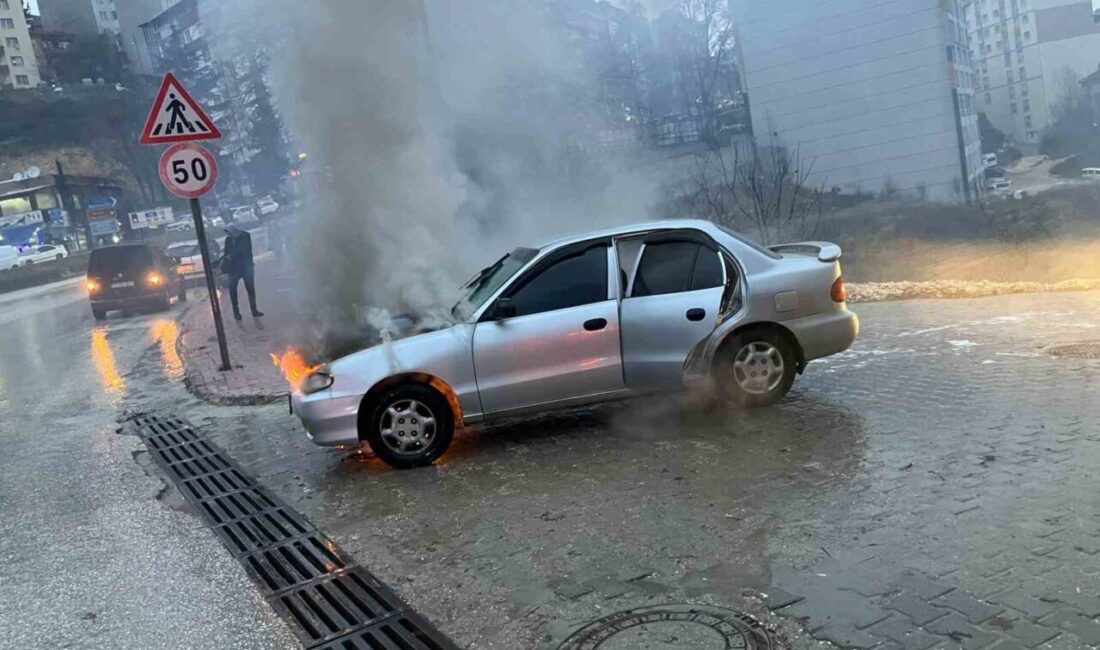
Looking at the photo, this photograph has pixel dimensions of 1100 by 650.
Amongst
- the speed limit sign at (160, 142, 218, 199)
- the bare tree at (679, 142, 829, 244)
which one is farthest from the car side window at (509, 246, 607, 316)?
the bare tree at (679, 142, 829, 244)

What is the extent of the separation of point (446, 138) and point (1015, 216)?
1290cm

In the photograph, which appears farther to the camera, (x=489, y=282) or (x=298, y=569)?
(x=489, y=282)

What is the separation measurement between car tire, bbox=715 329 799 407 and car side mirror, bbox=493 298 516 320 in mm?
1430

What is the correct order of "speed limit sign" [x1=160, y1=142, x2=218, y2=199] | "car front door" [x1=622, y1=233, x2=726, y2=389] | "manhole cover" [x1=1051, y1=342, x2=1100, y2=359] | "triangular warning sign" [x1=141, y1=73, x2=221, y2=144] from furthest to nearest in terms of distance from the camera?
"speed limit sign" [x1=160, y1=142, x2=218, y2=199] < "triangular warning sign" [x1=141, y1=73, x2=221, y2=144] < "manhole cover" [x1=1051, y1=342, x2=1100, y2=359] < "car front door" [x1=622, y1=233, x2=726, y2=389]

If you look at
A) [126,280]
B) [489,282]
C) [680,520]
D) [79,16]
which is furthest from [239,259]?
[79,16]

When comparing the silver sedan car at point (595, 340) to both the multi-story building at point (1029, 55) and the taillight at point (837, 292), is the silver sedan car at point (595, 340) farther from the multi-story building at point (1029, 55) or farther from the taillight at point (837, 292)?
the multi-story building at point (1029, 55)

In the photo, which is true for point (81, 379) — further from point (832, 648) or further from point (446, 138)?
point (832, 648)

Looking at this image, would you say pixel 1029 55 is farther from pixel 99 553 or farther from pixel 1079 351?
pixel 99 553

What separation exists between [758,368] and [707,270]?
29.9 inches

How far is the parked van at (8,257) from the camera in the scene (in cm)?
3422

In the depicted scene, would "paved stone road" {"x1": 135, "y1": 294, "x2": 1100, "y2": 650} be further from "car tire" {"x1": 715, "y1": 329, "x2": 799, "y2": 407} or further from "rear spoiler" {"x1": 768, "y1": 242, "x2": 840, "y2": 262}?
"rear spoiler" {"x1": 768, "y1": 242, "x2": 840, "y2": 262}

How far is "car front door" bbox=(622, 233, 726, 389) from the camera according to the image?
215 inches

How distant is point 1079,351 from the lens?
6.38 m

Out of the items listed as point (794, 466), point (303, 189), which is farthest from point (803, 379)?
point (303, 189)
